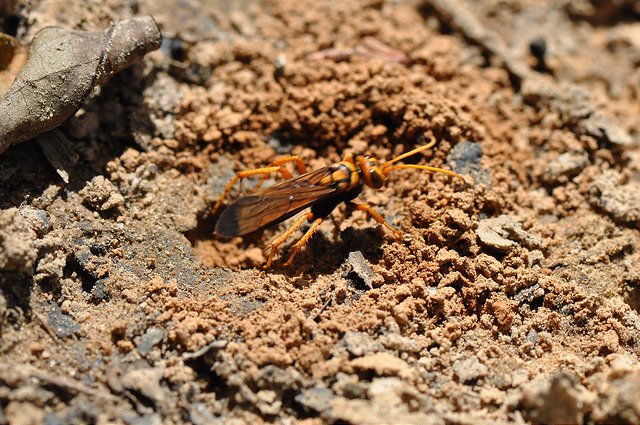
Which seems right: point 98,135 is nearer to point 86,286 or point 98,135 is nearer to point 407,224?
point 86,286

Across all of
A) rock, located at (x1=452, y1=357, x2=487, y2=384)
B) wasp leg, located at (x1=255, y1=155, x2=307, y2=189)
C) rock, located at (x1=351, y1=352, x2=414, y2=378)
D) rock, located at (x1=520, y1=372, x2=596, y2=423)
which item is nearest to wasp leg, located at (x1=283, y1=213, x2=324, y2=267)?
wasp leg, located at (x1=255, y1=155, x2=307, y2=189)

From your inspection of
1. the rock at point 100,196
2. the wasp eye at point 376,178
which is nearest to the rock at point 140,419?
the rock at point 100,196

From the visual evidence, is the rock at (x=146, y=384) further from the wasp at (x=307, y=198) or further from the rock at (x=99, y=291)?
the wasp at (x=307, y=198)

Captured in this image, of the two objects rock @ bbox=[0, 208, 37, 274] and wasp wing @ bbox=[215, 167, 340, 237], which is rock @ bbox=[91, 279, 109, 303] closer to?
rock @ bbox=[0, 208, 37, 274]

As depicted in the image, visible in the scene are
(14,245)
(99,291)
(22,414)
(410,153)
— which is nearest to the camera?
(22,414)

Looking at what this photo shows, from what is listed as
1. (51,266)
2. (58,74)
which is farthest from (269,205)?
(58,74)

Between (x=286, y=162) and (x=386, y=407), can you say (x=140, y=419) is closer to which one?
(x=386, y=407)
